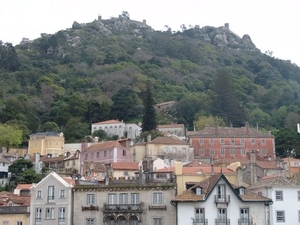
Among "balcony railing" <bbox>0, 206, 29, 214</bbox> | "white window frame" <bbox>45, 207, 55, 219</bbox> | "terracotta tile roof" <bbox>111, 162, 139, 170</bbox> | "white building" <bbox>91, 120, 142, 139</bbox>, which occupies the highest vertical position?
"white building" <bbox>91, 120, 142, 139</bbox>

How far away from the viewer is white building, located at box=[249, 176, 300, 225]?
154 ft

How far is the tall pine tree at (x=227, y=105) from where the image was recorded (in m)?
116

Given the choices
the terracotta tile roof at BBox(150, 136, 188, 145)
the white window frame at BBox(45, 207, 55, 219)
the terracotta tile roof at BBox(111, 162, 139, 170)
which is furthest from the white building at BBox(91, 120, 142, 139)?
the white window frame at BBox(45, 207, 55, 219)

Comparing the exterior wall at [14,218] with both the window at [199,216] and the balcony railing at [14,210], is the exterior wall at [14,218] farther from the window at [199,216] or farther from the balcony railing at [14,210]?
the window at [199,216]

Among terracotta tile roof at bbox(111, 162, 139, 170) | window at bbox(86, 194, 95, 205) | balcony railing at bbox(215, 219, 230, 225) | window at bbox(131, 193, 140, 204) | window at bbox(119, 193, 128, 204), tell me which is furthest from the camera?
terracotta tile roof at bbox(111, 162, 139, 170)

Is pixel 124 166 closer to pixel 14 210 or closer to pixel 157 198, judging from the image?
pixel 14 210

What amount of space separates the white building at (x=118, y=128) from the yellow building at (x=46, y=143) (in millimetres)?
9329


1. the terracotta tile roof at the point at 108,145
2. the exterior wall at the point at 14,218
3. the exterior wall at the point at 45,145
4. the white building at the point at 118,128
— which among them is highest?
the white building at the point at 118,128

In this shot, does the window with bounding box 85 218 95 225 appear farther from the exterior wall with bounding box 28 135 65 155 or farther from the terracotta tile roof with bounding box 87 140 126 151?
the exterior wall with bounding box 28 135 65 155

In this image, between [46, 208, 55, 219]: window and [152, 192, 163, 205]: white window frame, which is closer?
[152, 192, 163, 205]: white window frame

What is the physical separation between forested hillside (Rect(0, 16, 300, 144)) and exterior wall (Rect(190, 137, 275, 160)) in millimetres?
20816

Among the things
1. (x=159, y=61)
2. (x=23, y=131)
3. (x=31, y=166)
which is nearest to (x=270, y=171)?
(x=31, y=166)

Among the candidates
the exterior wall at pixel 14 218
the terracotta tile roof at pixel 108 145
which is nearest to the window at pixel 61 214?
the exterior wall at pixel 14 218

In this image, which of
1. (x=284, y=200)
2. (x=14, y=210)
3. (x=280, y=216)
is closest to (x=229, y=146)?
(x=284, y=200)
